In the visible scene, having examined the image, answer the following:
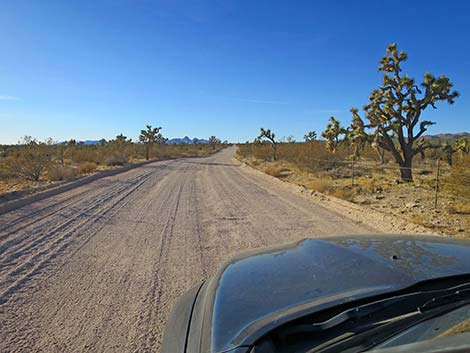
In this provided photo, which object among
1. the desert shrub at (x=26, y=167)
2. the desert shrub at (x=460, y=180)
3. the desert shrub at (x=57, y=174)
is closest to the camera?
the desert shrub at (x=460, y=180)

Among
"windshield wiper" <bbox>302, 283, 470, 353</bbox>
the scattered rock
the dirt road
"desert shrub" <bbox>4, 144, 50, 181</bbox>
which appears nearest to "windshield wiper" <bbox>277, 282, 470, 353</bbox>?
"windshield wiper" <bbox>302, 283, 470, 353</bbox>

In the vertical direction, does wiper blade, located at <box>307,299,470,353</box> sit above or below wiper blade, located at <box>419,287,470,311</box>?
below

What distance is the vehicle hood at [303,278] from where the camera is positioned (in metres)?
1.62

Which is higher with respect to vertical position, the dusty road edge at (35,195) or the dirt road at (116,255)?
the dusty road edge at (35,195)

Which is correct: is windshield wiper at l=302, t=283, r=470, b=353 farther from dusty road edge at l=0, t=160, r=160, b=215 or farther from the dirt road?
dusty road edge at l=0, t=160, r=160, b=215

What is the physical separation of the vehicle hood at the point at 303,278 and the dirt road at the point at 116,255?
165cm

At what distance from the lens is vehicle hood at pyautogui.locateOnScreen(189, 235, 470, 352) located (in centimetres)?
162

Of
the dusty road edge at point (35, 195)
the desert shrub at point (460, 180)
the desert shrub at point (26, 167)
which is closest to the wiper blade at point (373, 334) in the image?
the dusty road edge at point (35, 195)

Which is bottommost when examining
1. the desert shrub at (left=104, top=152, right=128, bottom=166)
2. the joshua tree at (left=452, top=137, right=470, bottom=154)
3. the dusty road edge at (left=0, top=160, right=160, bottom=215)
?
the dusty road edge at (left=0, top=160, right=160, bottom=215)

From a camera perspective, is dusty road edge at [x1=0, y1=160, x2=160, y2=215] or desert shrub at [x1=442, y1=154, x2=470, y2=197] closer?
dusty road edge at [x1=0, y1=160, x2=160, y2=215]

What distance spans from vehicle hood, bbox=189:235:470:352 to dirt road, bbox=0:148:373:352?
1.65m

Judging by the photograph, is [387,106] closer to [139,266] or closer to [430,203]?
[430,203]

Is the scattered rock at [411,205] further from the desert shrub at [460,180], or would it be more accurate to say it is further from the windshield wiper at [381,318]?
the windshield wiper at [381,318]

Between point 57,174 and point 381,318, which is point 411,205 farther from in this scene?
point 57,174
